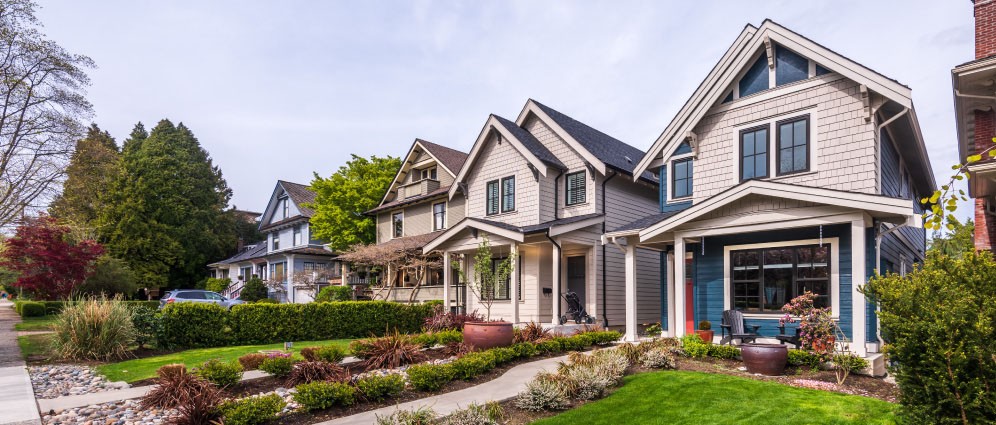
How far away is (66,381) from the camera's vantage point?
33.3ft

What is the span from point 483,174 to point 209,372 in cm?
1408

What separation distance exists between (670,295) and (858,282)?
4878 mm

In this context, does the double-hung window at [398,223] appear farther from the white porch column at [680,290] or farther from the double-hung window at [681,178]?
the white porch column at [680,290]

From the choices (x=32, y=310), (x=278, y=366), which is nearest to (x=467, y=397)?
(x=278, y=366)

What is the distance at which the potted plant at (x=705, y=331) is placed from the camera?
498 inches

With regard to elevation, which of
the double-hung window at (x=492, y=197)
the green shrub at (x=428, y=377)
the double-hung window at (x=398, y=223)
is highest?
the double-hung window at (x=492, y=197)

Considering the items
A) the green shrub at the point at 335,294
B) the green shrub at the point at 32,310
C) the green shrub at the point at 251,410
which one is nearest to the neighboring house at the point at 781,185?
the green shrub at the point at 251,410

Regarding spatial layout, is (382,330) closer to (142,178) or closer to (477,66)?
(477,66)

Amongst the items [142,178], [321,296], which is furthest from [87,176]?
[142,178]

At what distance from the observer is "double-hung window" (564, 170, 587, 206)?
19.1m

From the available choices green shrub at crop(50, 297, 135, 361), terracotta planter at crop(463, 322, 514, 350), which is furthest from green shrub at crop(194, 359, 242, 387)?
green shrub at crop(50, 297, 135, 361)

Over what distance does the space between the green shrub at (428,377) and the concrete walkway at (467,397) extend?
287 mm

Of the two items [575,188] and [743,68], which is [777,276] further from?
[575,188]

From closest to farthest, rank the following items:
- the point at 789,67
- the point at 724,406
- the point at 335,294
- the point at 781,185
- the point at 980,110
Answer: the point at 724,406 → the point at 980,110 → the point at 781,185 → the point at 789,67 → the point at 335,294
